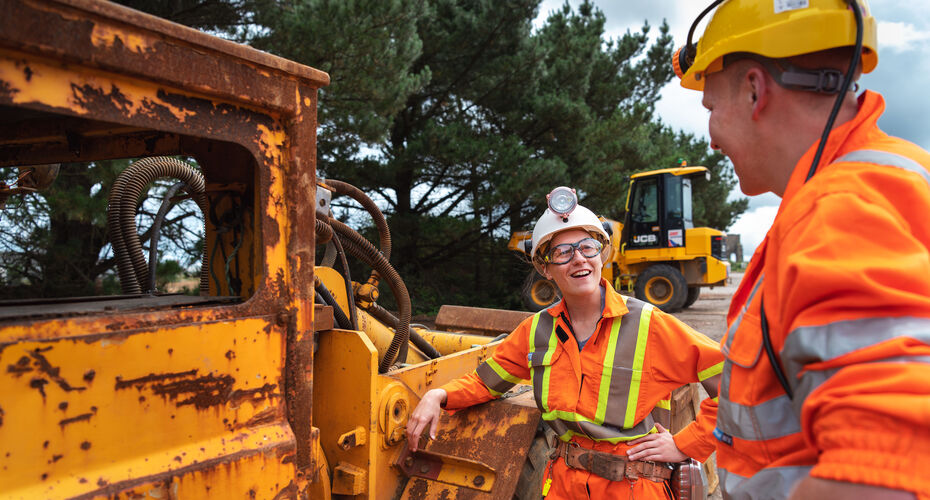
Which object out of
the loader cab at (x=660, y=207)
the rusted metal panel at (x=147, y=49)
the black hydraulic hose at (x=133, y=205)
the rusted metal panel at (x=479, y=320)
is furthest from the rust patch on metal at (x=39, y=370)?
the loader cab at (x=660, y=207)

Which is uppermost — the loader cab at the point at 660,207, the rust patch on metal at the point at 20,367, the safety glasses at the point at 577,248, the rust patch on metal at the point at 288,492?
the loader cab at the point at 660,207

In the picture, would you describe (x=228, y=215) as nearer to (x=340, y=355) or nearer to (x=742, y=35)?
(x=340, y=355)

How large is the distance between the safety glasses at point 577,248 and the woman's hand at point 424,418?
0.72m

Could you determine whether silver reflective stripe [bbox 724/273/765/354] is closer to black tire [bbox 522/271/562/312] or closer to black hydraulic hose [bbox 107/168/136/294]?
black hydraulic hose [bbox 107/168/136/294]

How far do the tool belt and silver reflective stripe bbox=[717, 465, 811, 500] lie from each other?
38.5 inches

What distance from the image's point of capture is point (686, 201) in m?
13.4

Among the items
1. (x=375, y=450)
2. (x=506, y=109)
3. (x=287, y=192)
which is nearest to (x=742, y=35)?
(x=287, y=192)

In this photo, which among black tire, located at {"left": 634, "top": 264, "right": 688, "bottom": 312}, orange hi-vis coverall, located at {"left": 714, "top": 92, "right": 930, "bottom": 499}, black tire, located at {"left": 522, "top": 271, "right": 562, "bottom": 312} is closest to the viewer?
orange hi-vis coverall, located at {"left": 714, "top": 92, "right": 930, "bottom": 499}

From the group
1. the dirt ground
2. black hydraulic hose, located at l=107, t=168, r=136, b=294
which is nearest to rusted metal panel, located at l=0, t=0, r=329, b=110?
black hydraulic hose, located at l=107, t=168, r=136, b=294

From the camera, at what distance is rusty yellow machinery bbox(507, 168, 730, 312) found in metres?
13.1

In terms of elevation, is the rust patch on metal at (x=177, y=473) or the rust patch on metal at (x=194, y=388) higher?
the rust patch on metal at (x=194, y=388)

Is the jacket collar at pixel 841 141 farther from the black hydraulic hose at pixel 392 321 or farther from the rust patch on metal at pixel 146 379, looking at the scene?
the black hydraulic hose at pixel 392 321

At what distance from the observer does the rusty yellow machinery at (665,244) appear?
13.1m

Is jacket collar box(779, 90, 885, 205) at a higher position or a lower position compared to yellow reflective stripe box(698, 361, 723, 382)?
higher
